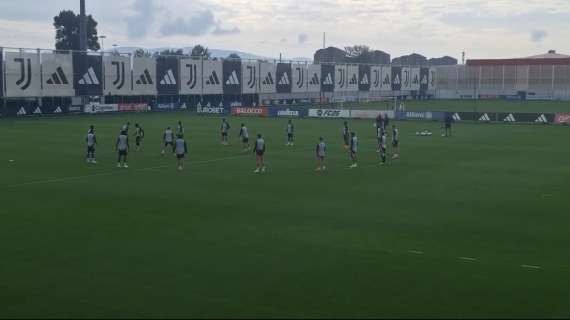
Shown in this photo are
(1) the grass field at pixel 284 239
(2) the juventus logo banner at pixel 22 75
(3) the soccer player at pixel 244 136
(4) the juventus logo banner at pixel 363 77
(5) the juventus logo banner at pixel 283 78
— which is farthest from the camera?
(4) the juventus logo banner at pixel 363 77

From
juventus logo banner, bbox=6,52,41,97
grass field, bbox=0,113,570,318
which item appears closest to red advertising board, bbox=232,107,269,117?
juventus logo banner, bbox=6,52,41,97

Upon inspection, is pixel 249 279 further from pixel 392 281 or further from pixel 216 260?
pixel 392 281

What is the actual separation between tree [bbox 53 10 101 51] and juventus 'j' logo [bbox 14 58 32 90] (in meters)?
59.9

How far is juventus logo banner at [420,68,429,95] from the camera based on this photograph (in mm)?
143875

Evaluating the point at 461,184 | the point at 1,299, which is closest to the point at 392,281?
the point at 1,299

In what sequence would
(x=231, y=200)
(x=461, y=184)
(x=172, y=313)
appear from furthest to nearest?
1. (x=461, y=184)
2. (x=231, y=200)
3. (x=172, y=313)

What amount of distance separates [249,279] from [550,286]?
6065 millimetres

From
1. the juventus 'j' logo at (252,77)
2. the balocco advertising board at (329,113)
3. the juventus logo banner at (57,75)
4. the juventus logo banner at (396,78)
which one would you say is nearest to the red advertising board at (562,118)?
the balocco advertising board at (329,113)

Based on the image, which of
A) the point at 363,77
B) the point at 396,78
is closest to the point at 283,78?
the point at 363,77

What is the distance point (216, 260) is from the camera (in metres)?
15.2

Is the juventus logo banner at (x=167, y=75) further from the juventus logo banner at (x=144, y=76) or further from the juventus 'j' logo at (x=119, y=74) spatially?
the juventus 'j' logo at (x=119, y=74)

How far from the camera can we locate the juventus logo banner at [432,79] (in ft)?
481

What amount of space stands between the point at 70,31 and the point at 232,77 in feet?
158

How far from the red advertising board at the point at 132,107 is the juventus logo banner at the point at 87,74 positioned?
310 centimetres
